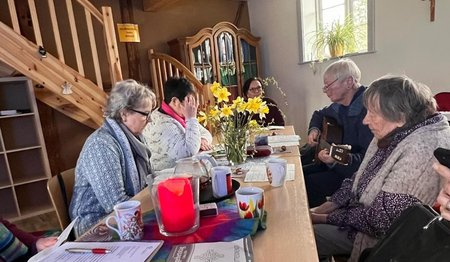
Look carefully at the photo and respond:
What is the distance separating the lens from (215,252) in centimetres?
76

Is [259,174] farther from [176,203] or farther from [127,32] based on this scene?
[127,32]

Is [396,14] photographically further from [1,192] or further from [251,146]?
[1,192]

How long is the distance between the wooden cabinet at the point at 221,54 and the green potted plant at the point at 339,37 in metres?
1.01

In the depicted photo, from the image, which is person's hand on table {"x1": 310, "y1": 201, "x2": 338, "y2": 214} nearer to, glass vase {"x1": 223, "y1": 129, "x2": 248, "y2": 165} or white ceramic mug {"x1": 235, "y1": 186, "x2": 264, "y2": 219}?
glass vase {"x1": 223, "y1": 129, "x2": 248, "y2": 165}

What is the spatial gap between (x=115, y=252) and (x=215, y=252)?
0.26 metres

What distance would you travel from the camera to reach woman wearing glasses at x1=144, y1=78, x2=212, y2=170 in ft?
6.03

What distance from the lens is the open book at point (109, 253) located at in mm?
768

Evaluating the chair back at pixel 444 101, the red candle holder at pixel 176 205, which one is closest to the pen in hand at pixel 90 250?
the red candle holder at pixel 176 205

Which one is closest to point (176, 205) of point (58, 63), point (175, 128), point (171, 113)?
point (175, 128)

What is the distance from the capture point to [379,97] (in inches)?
48.1

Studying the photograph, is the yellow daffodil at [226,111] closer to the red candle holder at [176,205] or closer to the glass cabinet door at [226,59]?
the red candle holder at [176,205]

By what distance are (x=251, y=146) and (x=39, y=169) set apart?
264 centimetres

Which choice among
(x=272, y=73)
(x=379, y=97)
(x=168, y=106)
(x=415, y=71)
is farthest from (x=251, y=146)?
(x=272, y=73)

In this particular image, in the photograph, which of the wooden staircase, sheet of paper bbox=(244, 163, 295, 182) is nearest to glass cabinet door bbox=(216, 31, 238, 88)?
the wooden staircase
